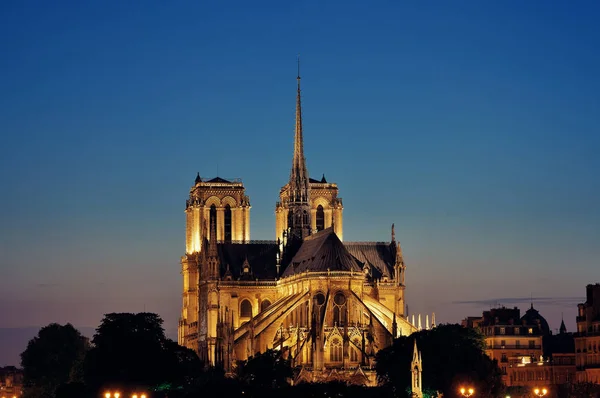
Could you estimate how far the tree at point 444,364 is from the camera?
139 meters

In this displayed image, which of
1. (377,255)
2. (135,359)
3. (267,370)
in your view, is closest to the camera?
(267,370)

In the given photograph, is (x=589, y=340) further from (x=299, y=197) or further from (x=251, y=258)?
(x=251, y=258)

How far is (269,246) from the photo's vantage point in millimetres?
192875

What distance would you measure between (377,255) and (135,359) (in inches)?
1828

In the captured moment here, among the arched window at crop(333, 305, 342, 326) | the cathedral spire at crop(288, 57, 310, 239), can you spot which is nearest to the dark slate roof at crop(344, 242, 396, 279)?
the cathedral spire at crop(288, 57, 310, 239)

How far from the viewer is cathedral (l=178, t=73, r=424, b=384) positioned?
6407 inches

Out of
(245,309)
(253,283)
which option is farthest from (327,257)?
(245,309)

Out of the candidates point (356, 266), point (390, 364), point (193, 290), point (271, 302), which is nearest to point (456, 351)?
point (390, 364)

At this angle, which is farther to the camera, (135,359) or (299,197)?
(299,197)

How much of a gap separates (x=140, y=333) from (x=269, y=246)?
107ft

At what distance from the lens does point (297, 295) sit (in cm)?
17062

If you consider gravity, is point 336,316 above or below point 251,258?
below

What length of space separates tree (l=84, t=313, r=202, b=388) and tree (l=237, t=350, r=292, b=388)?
267 inches

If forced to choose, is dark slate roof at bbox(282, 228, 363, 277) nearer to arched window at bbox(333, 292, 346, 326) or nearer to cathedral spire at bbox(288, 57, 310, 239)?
arched window at bbox(333, 292, 346, 326)
